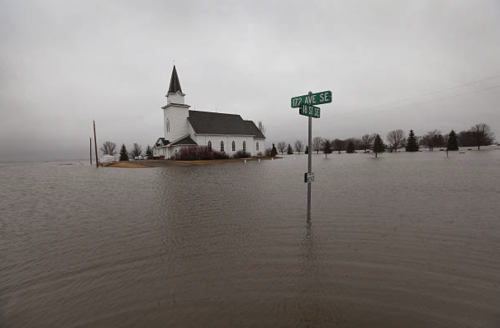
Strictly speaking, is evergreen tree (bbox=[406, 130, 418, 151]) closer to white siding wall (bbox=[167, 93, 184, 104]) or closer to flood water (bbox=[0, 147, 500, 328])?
white siding wall (bbox=[167, 93, 184, 104])

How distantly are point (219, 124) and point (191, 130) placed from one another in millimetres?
7327

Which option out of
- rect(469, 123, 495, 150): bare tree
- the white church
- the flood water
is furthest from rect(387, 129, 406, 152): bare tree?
the flood water

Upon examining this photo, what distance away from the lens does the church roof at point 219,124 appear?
4836 centimetres

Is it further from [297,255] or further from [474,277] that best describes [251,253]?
[474,277]

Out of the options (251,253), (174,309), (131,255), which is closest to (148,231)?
(131,255)

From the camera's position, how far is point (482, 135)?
8656cm

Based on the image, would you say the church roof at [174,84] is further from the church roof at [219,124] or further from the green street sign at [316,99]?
the green street sign at [316,99]

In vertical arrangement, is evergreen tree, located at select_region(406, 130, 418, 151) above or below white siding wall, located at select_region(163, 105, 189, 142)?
below

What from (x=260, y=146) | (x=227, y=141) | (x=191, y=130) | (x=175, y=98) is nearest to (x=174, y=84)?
(x=175, y=98)

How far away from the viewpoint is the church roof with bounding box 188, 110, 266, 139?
48.4 meters

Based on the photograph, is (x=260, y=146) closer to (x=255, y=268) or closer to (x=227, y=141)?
(x=227, y=141)

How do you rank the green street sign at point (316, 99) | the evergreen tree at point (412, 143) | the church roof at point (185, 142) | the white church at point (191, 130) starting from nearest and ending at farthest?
the green street sign at point (316, 99) < the church roof at point (185, 142) < the white church at point (191, 130) < the evergreen tree at point (412, 143)

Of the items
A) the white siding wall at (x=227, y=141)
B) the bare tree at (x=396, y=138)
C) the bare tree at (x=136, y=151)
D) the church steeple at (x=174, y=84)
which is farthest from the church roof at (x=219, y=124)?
the bare tree at (x=396, y=138)

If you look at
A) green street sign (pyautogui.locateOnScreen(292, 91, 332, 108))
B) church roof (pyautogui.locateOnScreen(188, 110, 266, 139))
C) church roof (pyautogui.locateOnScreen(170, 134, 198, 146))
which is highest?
church roof (pyautogui.locateOnScreen(188, 110, 266, 139))
